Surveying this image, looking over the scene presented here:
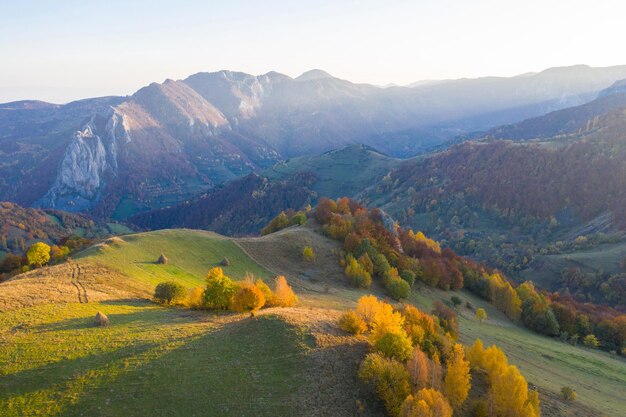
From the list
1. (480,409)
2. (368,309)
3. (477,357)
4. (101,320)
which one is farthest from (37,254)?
(480,409)

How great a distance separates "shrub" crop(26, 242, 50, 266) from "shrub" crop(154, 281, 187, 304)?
3607 cm

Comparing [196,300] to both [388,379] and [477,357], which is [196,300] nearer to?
[388,379]

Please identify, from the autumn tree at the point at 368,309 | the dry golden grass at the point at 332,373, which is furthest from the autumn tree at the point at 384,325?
the autumn tree at the point at 368,309

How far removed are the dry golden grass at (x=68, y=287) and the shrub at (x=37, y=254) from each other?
22118 millimetres

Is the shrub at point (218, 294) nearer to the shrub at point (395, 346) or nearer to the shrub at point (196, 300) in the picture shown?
the shrub at point (196, 300)

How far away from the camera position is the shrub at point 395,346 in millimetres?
35906

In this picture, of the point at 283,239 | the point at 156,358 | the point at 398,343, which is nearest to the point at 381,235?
the point at 283,239

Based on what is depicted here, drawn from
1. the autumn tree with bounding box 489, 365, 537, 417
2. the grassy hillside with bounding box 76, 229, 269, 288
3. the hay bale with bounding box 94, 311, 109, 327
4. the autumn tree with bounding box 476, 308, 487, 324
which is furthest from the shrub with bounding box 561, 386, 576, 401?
the hay bale with bounding box 94, 311, 109, 327

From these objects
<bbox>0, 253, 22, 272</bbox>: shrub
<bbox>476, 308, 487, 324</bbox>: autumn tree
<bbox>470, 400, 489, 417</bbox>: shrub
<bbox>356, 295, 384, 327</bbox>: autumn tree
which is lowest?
<bbox>476, 308, 487, 324</bbox>: autumn tree

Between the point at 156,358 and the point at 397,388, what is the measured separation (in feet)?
65.3

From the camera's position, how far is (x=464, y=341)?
59.3 meters

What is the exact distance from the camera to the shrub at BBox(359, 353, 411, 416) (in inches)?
1257

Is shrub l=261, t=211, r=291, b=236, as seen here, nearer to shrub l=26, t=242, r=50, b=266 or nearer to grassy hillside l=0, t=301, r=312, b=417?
shrub l=26, t=242, r=50, b=266

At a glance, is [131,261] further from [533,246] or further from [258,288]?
[533,246]
